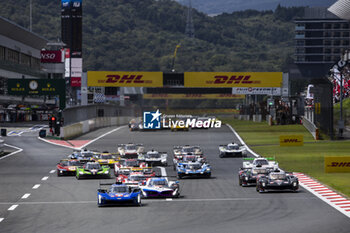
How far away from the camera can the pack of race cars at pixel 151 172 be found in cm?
3525

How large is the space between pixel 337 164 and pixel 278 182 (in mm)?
13229

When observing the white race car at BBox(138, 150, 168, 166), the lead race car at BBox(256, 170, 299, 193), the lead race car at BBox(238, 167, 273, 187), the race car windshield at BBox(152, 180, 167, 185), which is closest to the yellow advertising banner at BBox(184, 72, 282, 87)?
the white race car at BBox(138, 150, 168, 166)

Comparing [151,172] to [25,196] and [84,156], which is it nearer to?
[25,196]

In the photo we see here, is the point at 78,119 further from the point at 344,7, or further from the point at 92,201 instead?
the point at 92,201

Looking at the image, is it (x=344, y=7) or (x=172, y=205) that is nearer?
(x=172, y=205)

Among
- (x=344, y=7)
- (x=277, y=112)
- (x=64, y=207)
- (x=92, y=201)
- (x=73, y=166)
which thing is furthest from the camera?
(x=277, y=112)

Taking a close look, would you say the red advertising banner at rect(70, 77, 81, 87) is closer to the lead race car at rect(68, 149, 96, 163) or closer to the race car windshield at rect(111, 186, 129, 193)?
the lead race car at rect(68, 149, 96, 163)

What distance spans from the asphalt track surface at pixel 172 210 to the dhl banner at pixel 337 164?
6501mm

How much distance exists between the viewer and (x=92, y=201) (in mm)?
37438

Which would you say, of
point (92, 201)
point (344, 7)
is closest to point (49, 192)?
point (92, 201)

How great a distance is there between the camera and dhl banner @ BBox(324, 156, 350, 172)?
5078 cm

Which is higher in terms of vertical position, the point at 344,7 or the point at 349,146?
the point at 344,7

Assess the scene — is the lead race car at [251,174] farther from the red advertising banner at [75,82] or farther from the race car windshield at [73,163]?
the red advertising banner at [75,82]

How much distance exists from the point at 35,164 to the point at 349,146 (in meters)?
34.6
